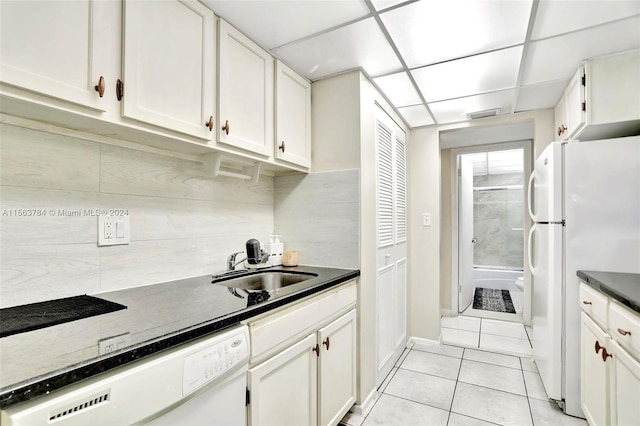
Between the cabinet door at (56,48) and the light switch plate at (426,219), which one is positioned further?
the light switch plate at (426,219)

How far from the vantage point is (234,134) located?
150cm

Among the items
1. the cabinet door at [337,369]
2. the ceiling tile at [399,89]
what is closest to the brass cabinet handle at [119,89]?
the cabinet door at [337,369]

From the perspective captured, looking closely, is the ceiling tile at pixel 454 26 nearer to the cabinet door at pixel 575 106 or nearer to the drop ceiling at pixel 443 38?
the drop ceiling at pixel 443 38

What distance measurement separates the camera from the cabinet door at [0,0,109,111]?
2.75 ft

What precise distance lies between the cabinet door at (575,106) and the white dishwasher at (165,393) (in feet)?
7.32

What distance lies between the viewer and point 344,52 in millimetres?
1731

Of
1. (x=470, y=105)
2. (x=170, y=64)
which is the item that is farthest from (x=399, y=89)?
(x=170, y=64)

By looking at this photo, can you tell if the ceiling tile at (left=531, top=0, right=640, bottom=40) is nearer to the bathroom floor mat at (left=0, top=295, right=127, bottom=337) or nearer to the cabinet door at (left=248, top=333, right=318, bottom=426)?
the cabinet door at (left=248, top=333, right=318, bottom=426)

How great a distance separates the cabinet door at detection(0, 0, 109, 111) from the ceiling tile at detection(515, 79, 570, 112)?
2465 mm

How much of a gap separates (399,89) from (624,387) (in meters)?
1.96

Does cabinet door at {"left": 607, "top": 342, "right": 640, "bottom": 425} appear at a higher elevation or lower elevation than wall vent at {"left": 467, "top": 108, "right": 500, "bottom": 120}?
lower

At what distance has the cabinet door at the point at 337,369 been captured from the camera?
4.99 feet

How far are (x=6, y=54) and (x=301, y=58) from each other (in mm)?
1300

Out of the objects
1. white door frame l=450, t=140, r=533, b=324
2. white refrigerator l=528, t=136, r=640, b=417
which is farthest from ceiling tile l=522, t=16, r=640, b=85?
white door frame l=450, t=140, r=533, b=324
